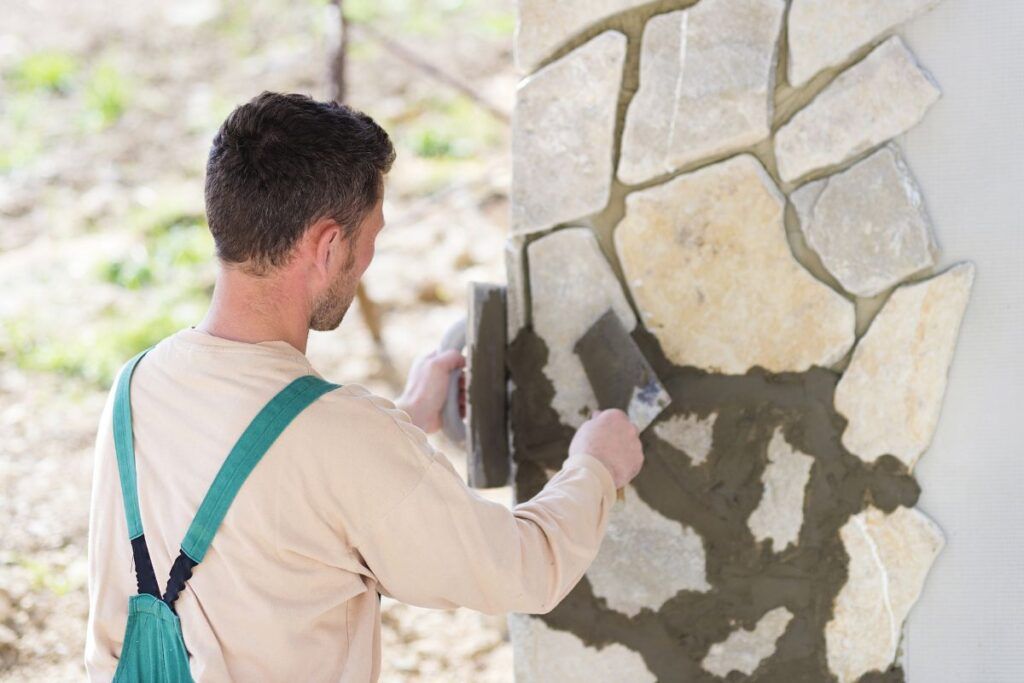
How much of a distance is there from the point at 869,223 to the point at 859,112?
214 millimetres

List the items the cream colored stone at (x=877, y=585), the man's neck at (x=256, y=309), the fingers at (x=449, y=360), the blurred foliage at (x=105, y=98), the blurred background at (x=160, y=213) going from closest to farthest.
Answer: the man's neck at (x=256, y=309), the cream colored stone at (x=877, y=585), the fingers at (x=449, y=360), the blurred background at (x=160, y=213), the blurred foliage at (x=105, y=98)

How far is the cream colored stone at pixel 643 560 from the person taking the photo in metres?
2.36

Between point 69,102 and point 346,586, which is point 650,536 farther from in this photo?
point 69,102

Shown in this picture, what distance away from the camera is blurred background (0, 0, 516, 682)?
3.94 meters

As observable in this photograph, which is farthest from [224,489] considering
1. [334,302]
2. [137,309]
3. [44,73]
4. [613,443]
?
[44,73]

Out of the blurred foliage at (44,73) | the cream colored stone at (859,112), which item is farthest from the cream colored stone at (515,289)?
the blurred foliage at (44,73)

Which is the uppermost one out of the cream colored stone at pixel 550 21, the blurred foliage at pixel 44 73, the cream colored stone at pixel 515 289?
the blurred foliage at pixel 44 73

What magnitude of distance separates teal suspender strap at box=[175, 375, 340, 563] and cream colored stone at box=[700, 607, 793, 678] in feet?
3.83

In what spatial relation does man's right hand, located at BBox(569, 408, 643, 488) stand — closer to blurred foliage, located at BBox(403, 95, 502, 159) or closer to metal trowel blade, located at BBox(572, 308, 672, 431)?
metal trowel blade, located at BBox(572, 308, 672, 431)

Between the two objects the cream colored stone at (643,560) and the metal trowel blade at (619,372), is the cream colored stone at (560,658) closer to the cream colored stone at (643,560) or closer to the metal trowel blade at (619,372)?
the cream colored stone at (643,560)

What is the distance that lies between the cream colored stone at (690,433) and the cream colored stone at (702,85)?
510 mm

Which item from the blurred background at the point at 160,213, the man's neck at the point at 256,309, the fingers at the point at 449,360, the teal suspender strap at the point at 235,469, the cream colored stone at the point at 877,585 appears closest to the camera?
the teal suspender strap at the point at 235,469

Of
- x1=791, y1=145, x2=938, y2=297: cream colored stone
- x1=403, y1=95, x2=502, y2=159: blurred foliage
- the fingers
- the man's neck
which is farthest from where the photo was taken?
x1=403, y1=95, x2=502, y2=159: blurred foliage

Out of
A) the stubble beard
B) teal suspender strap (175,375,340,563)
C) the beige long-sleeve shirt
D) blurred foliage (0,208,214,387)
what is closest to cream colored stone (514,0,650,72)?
the stubble beard
